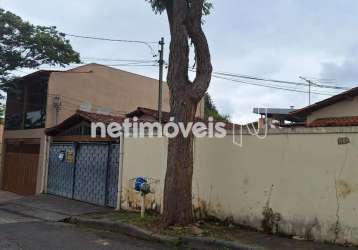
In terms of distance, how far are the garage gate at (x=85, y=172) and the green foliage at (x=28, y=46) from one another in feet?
11.2

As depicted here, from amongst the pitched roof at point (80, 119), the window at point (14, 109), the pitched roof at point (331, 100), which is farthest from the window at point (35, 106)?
the pitched roof at point (331, 100)

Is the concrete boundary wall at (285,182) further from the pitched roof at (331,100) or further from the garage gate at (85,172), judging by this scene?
the pitched roof at (331,100)

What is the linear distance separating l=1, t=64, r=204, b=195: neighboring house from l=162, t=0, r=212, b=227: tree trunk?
351 inches

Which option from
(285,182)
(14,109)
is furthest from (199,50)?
(14,109)

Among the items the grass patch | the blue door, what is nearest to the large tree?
the grass patch

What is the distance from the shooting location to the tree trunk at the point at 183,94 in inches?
384

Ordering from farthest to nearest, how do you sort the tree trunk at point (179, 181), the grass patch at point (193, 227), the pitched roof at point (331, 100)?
the pitched roof at point (331, 100), the tree trunk at point (179, 181), the grass patch at point (193, 227)

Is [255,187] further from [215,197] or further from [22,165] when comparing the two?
[22,165]

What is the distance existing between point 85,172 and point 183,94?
21.1 feet

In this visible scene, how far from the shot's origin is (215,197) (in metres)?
10.6

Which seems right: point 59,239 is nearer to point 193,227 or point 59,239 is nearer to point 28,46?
point 193,227

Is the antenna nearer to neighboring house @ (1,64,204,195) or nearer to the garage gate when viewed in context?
neighboring house @ (1,64,204,195)

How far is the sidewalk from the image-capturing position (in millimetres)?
8273

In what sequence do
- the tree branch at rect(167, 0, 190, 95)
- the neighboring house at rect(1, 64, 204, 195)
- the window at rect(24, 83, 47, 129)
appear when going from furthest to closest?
the window at rect(24, 83, 47, 129), the neighboring house at rect(1, 64, 204, 195), the tree branch at rect(167, 0, 190, 95)
